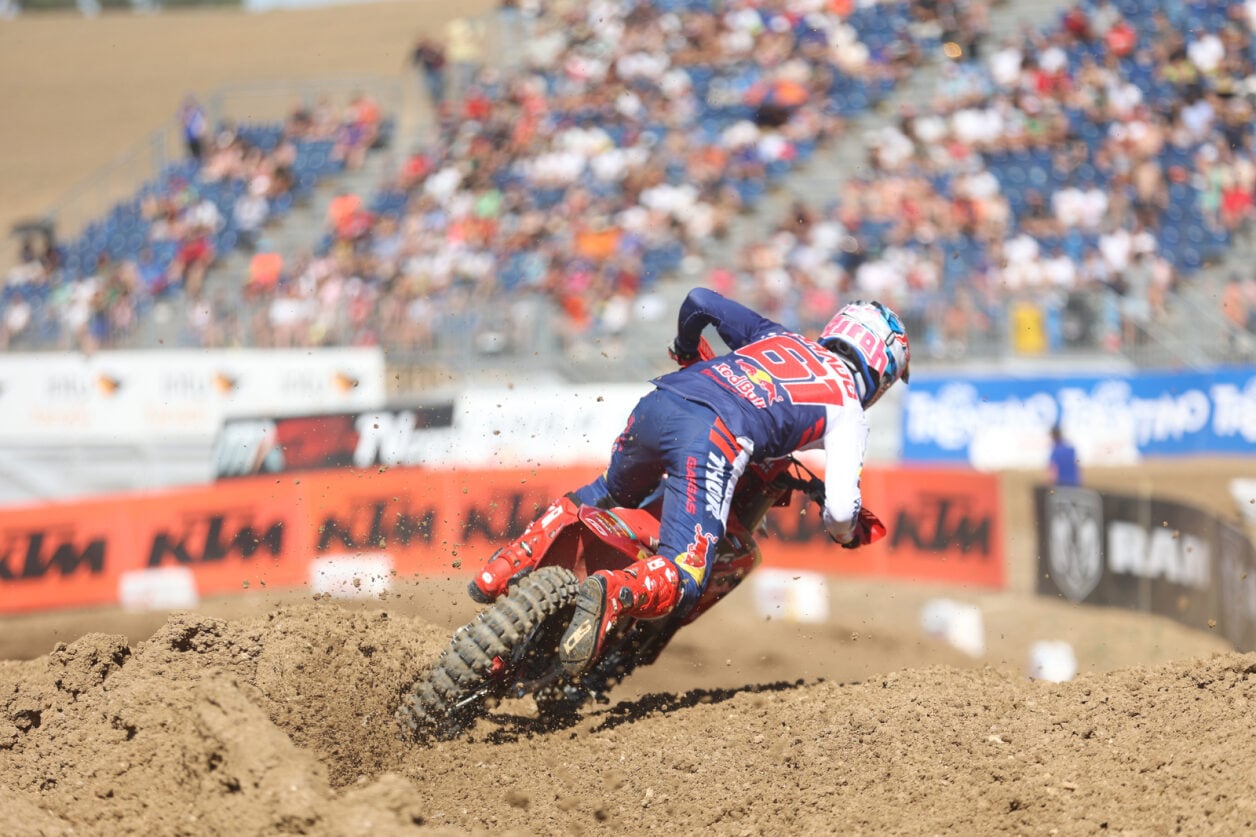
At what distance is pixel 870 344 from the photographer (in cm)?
642

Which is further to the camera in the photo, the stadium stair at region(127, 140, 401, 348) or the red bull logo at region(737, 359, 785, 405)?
the stadium stair at region(127, 140, 401, 348)

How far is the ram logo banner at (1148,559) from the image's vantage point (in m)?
10.1

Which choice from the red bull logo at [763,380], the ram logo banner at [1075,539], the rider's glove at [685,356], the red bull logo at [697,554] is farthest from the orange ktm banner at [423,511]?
the red bull logo at [697,554]

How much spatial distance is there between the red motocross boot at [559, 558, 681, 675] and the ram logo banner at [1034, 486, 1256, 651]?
591 cm

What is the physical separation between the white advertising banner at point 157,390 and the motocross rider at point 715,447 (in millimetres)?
10944

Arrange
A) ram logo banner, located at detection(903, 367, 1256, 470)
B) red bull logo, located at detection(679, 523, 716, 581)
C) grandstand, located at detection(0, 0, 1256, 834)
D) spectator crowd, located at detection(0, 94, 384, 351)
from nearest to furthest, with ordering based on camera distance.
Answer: grandstand, located at detection(0, 0, 1256, 834), red bull logo, located at detection(679, 523, 716, 581), ram logo banner, located at detection(903, 367, 1256, 470), spectator crowd, located at detection(0, 94, 384, 351)

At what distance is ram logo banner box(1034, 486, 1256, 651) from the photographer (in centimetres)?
1014

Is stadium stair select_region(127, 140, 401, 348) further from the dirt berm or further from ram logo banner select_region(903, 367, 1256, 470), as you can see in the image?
the dirt berm

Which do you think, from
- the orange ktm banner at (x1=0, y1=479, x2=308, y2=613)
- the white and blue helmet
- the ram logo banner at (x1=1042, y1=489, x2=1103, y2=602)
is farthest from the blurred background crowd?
the white and blue helmet

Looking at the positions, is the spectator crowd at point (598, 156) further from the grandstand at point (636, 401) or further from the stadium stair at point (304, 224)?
the stadium stair at point (304, 224)

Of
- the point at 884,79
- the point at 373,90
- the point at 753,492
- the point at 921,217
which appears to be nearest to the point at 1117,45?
the point at 884,79

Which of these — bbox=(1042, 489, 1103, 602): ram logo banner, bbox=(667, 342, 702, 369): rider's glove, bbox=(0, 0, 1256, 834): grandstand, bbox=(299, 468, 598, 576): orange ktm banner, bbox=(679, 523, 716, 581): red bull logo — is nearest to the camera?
bbox=(0, 0, 1256, 834): grandstand

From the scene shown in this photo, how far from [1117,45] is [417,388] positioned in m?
13.3

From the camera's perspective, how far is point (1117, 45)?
21.8 meters
